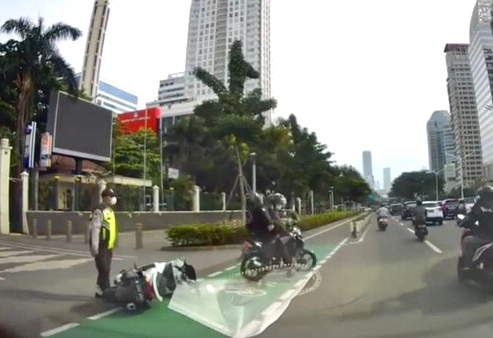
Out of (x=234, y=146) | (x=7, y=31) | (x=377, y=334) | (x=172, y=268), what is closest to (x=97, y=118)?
(x=7, y=31)

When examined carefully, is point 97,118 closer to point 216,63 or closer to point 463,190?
point 216,63

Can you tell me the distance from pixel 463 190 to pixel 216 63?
442cm

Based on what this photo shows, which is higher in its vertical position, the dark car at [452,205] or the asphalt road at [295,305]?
the dark car at [452,205]

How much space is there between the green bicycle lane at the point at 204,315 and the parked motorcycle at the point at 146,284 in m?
0.11

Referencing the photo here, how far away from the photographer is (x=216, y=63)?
8500 mm

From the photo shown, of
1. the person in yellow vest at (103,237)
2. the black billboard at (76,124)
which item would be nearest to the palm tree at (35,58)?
the black billboard at (76,124)

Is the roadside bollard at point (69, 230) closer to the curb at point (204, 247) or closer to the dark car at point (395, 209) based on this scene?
the curb at point (204, 247)

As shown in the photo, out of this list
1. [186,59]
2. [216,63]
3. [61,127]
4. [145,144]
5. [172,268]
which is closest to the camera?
[172,268]

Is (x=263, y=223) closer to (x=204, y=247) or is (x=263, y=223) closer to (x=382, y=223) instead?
(x=204, y=247)

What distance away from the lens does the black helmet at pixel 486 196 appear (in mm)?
5113

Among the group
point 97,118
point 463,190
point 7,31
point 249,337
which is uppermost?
point 7,31

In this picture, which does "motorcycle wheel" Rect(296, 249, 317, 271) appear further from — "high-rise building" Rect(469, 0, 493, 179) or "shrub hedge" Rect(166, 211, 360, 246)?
"high-rise building" Rect(469, 0, 493, 179)

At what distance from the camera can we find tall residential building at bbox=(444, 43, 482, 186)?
19.9ft

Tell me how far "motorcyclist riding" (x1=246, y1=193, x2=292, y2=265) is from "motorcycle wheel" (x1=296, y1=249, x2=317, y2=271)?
586 millimetres
